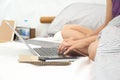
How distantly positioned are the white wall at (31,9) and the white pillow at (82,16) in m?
0.33

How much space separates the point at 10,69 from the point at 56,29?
1.44 metres

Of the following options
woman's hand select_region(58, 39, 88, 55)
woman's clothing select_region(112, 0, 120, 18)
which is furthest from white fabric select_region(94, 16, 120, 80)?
woman's clothing select_region(112, 0, 120, 18)

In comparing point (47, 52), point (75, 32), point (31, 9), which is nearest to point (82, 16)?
point (75, 32)

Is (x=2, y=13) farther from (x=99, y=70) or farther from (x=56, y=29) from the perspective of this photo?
(x=99, y=70)

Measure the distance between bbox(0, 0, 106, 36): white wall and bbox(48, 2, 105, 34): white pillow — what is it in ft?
1.10

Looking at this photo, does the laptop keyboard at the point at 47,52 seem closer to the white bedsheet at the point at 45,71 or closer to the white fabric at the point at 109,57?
the white bedsheet at the point at 45,71

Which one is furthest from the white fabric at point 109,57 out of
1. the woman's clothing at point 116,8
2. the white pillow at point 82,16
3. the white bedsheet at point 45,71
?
the white pillow at point 82,16

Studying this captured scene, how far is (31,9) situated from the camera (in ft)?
9.50

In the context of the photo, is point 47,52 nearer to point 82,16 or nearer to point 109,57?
point 109,57

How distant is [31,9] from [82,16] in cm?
88

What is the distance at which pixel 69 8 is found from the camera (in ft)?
7.83

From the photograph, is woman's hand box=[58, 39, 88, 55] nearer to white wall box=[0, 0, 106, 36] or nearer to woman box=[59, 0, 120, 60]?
woman box=[59, 0, 120, 60]

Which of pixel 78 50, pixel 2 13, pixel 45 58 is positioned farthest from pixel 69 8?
pixel 45 58

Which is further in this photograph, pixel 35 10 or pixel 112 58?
pixel 35 10
